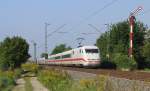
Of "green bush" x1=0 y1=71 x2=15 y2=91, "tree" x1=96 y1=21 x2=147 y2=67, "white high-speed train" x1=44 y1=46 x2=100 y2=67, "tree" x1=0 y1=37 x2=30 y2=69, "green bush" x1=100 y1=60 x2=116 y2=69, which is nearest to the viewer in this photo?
"green bush" x1=0 y1=71 x2=15 y2=91

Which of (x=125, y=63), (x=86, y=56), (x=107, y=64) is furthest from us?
(x=107, y=64)

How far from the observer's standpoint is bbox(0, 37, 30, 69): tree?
195 ft

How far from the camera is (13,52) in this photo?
59875 millimetres

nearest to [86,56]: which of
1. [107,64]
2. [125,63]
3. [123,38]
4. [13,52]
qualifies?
[125,63]

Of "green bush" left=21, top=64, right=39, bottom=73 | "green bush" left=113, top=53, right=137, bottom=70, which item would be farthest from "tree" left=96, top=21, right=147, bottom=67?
"green bush" left=21, top=64, right=39, bottom=73

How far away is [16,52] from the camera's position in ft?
198

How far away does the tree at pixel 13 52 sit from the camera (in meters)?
59.4

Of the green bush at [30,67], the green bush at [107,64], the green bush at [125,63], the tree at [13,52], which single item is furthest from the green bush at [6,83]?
the green bush at [107,64]

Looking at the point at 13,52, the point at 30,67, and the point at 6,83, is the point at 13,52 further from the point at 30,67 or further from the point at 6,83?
the point at 6,83

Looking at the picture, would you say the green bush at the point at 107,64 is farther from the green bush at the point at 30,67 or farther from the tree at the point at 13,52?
the green bush at the point at 30,67

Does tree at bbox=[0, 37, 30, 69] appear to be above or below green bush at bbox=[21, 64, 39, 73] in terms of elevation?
above

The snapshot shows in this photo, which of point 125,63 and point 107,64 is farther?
point 107,64

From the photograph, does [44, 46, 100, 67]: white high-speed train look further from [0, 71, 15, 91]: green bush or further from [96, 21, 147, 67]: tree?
[0, 71, 15, 91]: green bush

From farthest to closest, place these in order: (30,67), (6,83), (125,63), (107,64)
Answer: (107,64) → (125,63) → (30,67) → (6,83)
